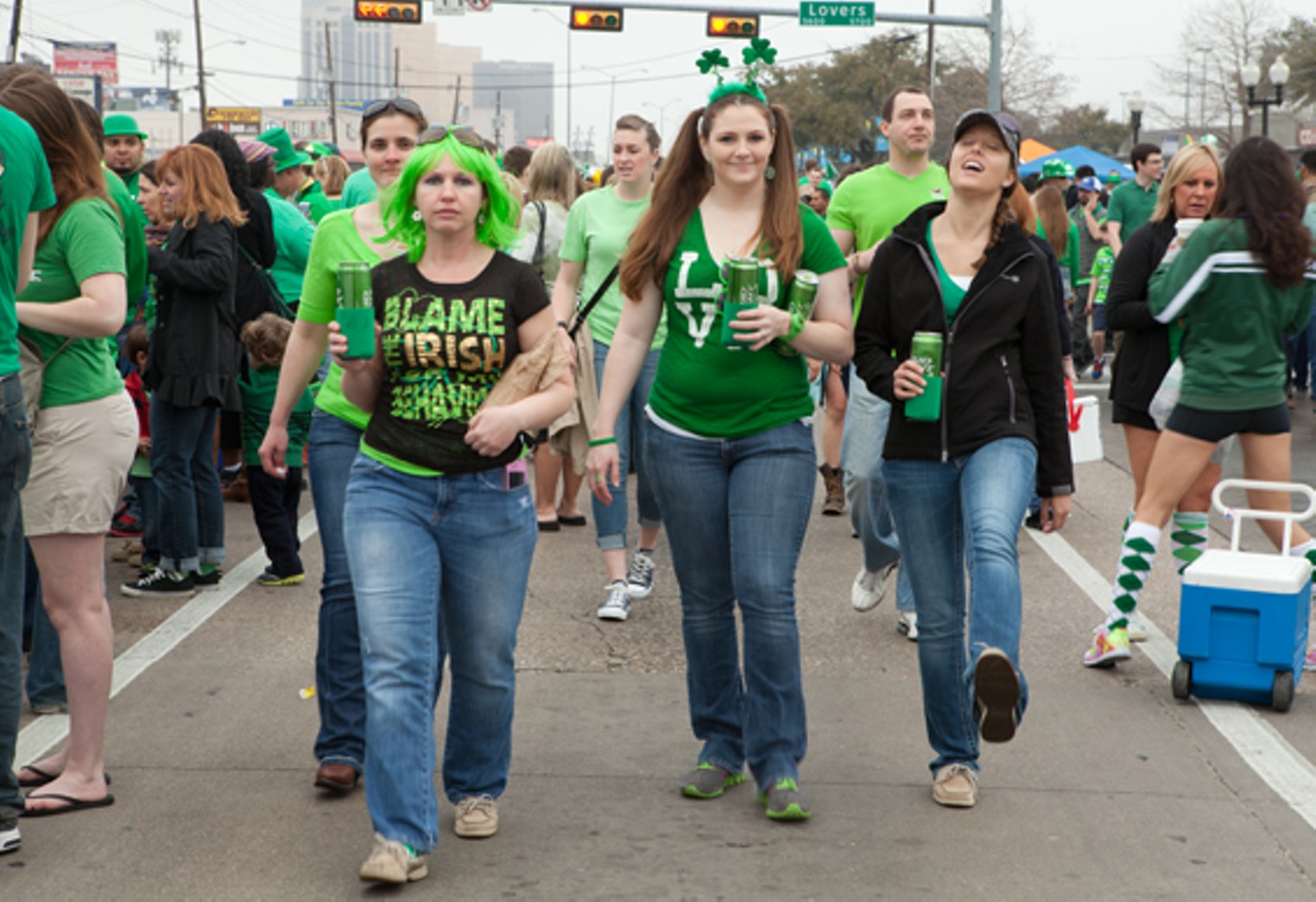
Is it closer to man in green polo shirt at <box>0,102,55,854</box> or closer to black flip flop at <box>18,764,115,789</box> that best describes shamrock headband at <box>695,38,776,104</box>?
man in green polo shirt at <box>0,102,55,854</box>

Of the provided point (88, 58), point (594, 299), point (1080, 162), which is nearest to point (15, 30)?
point (1080, 162)

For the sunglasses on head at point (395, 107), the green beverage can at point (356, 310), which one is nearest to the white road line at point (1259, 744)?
the green beverage can at point (356, 310)

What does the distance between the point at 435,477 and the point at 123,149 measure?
526 centimetres

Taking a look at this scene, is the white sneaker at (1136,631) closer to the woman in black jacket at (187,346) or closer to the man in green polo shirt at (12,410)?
the woman in black jacket at (187,346)

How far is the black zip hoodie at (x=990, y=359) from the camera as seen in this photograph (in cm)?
469

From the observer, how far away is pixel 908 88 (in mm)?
7078

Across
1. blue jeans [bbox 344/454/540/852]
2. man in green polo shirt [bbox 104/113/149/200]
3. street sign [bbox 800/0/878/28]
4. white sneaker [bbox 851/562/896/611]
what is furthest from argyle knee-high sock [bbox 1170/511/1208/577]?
street sign [bbox 800/0/878/28]

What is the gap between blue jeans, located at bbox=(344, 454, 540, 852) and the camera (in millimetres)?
4109

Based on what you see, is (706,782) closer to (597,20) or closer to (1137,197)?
(1137,197)

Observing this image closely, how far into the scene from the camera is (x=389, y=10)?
32188 mm

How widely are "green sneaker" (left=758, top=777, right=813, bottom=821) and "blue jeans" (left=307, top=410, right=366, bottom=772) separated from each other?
1.16 metres

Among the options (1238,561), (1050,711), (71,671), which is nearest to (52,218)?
(71,671)

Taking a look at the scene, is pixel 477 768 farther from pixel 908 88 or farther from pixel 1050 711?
pixel 908 88

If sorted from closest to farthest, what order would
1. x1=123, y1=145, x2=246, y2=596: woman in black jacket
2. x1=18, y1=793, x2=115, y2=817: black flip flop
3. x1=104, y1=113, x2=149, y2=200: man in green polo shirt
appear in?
x1=18, y1=793, x2=115, y2=817: black flip flop → x1=123, y1=145, x2=246, y2=596: woman in black jacket → x1=104, y1=113, x2=149, y2=200: man in green polo shirt
